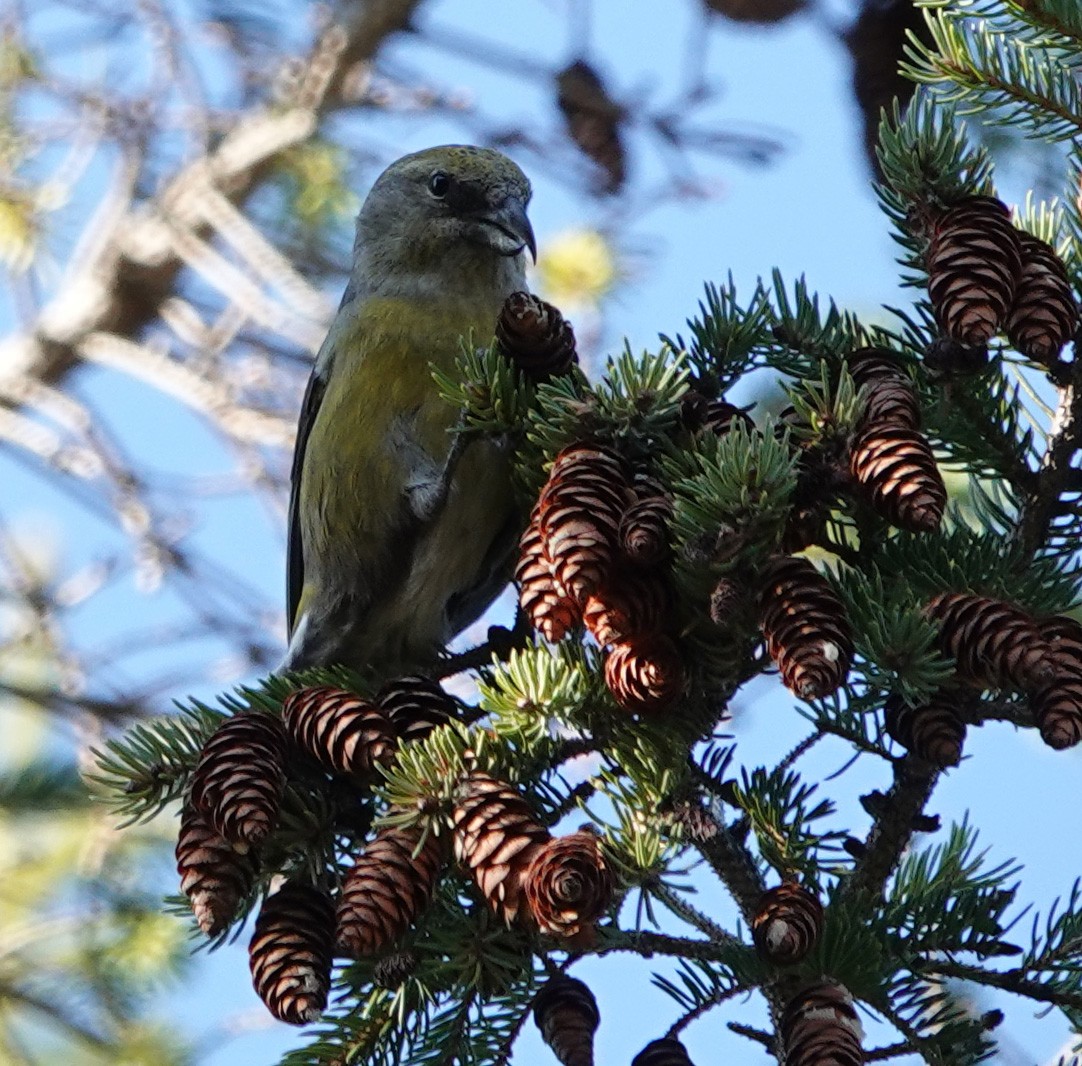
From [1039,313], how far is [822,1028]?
2.69 feet

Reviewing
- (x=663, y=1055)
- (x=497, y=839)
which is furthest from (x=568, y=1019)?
(x=497, y=839)

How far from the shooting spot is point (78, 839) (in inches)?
175

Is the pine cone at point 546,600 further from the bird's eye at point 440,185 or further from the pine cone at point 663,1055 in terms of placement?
the bird's eye at point 440,185

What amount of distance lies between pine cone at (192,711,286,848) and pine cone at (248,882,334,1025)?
9cm

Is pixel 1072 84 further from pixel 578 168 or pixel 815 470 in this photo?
pixel 578 168

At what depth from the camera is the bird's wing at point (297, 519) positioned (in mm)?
3668

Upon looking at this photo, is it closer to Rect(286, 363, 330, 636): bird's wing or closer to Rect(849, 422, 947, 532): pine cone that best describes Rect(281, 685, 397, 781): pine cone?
Rect(849, 422, 947, 532): pine cone

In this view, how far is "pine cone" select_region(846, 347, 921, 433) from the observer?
1.75 m

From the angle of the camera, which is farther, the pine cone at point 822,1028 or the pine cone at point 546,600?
the pine cone at point 546,600

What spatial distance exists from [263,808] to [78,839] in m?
2.90

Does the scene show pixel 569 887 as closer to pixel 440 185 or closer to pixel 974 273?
pixel 974 273

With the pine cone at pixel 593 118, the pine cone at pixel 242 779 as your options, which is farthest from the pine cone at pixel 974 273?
the pine cone at pixel 593 118

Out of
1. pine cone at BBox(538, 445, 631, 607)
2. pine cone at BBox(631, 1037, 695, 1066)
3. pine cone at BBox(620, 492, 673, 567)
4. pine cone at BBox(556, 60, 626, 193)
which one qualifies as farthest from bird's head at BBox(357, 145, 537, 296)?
pine cone at BBox(631, 1037, 695, 1066)

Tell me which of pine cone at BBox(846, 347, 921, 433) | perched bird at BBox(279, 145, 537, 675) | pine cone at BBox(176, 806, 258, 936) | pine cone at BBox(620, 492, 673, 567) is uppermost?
perched bird at BBox(279, 145, 537, 675)
